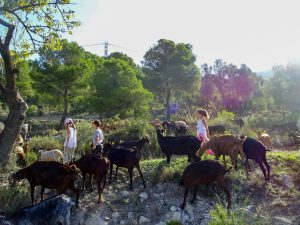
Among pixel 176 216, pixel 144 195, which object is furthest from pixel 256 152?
pixel 144 195

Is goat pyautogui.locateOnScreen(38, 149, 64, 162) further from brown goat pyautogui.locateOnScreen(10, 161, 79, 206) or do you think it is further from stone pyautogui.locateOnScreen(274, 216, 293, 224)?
stone pyautogui.locateOnScreen(274, 216, 293, 224)

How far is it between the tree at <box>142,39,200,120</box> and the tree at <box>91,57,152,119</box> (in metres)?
6.97

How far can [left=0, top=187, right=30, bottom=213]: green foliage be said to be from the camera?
7.17 metres

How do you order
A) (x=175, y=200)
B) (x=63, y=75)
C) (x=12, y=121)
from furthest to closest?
(x=63, y=75)
(x=12, y=121)
(x=175, y=200)

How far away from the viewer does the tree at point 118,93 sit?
25.0 m

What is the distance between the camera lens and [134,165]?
804 centimetres

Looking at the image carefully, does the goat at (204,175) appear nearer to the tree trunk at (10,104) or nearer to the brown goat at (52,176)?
the brown goat at (52,176)

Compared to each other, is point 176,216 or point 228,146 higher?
point 228,146

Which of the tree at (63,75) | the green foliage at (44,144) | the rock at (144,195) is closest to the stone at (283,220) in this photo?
the rock at (144,195)

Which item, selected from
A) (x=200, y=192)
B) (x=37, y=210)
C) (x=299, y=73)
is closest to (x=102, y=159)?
(x=37, y=210)

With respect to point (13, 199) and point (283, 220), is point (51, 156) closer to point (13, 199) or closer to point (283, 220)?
point (13, 199)

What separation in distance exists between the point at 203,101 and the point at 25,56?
27.6 meters

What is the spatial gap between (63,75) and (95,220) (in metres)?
18.5

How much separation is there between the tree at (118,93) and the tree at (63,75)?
A: 1.27 metres
